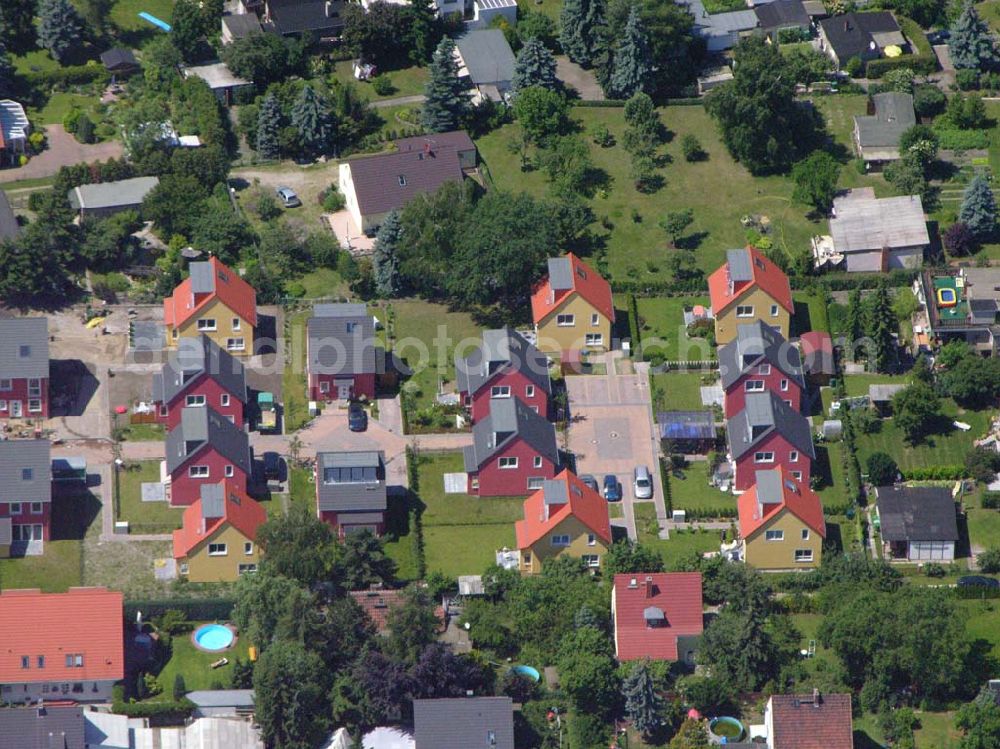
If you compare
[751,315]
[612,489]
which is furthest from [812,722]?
[751,315]

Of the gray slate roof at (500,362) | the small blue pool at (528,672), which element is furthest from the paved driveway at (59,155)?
the small blue pool at (528,672)

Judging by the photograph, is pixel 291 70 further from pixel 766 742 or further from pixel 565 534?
pixel 766 742

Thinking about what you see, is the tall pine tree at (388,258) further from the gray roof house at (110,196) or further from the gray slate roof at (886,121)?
the gray slate roof at (886,121)

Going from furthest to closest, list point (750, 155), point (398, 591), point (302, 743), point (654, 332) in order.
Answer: point (750, 155) < point (654, 332) < point (398, 591) < point (302, 743)

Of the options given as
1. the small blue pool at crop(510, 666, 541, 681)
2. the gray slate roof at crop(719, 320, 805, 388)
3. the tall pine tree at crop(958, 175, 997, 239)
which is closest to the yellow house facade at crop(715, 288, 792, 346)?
the gray slate roof at crop(719, 320, 805, 388)

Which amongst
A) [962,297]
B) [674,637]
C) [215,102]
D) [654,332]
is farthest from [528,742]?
[215,102]

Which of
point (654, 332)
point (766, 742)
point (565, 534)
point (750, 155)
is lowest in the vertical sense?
point (766, 742)

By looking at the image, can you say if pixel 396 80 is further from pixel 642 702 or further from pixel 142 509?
pixel 642 702
